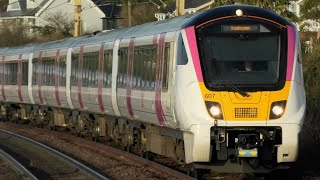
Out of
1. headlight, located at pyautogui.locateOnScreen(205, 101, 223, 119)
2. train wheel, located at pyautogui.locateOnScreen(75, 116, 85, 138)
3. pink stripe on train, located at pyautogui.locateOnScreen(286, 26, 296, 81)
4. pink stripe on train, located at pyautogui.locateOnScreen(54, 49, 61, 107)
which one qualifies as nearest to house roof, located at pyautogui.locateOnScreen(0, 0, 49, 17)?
pink stripe on train, located at pyautogui.locateOnScreen(54, 49, 61, 107)

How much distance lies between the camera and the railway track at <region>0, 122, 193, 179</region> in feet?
50.9

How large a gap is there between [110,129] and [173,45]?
8165 millimetres

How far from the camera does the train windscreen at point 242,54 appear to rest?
42.9 ft

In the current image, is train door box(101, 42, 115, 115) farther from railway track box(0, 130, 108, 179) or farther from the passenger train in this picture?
the passenger train

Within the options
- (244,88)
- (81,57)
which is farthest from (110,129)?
(244,88)

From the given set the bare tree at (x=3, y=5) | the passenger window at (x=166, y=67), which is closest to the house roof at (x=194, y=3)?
the bare tree at (x=3, y=5)

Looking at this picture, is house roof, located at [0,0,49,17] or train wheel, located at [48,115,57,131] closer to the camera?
train wheel, located at [48,115,57,131]

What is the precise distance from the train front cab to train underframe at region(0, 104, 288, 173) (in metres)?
0.02

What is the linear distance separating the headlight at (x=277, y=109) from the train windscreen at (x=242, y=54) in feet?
0.96

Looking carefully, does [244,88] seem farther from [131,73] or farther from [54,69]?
[54,69]

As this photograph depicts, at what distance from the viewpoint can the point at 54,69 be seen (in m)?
27.3

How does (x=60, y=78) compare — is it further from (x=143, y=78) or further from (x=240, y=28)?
(x=240, y=28)

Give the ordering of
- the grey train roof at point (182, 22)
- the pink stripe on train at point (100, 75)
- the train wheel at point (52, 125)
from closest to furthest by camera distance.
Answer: the grey train roof at point (182, 22) < the pink stripe on train at point (100, 75) < the train wheel at point (52, 125)

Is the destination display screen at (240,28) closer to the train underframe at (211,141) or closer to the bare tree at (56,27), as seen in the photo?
the train underframe at (211,141)
